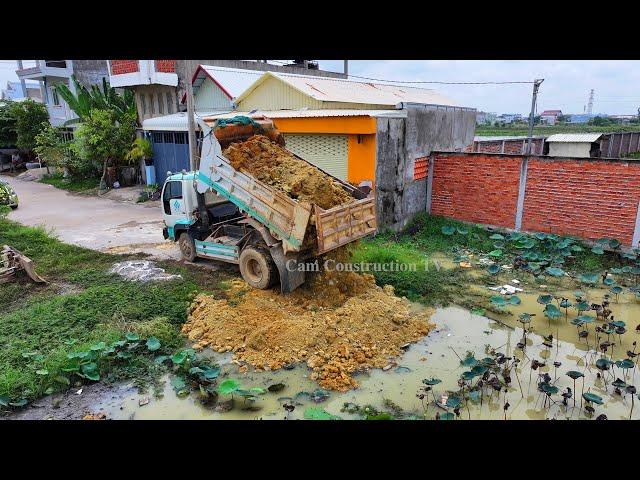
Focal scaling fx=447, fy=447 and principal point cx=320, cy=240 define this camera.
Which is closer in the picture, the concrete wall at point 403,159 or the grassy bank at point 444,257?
the grassy bank at point 444,257

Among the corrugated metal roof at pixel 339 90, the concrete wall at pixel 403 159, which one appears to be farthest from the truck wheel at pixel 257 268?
the corrugated metal roof at pixel 339 90

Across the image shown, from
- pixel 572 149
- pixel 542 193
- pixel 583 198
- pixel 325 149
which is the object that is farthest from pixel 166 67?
pixel 583 198

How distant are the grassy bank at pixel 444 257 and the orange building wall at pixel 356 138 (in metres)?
1.85

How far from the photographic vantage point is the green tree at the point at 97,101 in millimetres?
20906

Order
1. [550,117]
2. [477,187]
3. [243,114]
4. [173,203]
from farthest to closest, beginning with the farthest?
[550,117]
[243,114]
[477,187]
[173,203]

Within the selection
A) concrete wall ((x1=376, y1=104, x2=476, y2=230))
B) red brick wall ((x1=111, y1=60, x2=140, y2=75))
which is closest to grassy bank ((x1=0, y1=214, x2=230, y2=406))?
concrete wall ((x1=376, y1=104, x2=476, y2=230))

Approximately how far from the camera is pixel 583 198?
11.4 meters

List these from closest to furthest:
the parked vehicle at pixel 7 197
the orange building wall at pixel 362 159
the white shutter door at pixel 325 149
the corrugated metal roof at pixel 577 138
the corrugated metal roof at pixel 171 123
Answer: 1. the orange building wall at pixel 362 159
2. the white shutter door at pixel 325 149
3. the corrugated metal roof at pixel 577 138
4. the parked vehicle at pixel 7 197
5. the corrugated metal roof at pixel 171 123

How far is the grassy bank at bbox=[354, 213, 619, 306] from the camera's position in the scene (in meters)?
9.22

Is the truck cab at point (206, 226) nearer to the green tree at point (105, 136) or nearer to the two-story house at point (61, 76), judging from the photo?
the green tree at point (105, 136)

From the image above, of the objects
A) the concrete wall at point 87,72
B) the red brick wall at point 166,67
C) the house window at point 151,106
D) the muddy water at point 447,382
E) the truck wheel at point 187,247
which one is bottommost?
the muddy water at point 447,382

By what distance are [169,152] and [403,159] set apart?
11472 millimetres

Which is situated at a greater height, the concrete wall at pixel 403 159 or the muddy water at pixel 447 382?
the concrete wall at pixel 403 159

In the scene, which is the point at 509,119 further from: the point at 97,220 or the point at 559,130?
the point at 97,220
